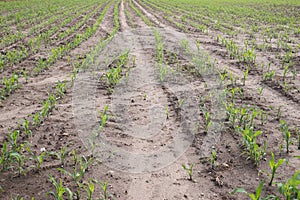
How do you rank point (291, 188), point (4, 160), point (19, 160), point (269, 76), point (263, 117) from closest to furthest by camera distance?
point (291, 188)
point (19, 160)
point (4, 160)
point (263, 117)
point (269, 76)

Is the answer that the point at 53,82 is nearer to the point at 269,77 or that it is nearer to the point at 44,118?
the point at 44,118

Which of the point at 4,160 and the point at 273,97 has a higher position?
the point at 273,97

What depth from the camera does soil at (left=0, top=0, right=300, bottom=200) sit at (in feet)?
10.5

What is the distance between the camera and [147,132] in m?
4.34

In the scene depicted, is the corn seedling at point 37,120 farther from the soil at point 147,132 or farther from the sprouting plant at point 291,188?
the sprouting plant at point 291,188

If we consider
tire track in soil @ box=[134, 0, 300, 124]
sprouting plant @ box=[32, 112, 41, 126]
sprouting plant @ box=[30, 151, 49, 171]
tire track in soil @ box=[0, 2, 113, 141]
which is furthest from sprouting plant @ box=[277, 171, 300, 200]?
tire track in soil @ box=[0, 2, 113, 141]

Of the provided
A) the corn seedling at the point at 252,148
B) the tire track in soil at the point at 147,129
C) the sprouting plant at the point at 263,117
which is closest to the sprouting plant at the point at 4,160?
the tire track in soil at the point at 147,129

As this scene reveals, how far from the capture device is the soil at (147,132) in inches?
126

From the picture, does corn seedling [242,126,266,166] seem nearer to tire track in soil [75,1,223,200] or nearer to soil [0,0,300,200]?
soil [0,0,300,200]

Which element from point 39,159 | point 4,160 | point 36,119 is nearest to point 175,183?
point 39,159

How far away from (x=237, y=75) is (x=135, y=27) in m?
7.72

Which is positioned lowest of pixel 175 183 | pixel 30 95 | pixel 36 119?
pixel 175 183

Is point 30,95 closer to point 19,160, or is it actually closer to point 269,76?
point 19,160

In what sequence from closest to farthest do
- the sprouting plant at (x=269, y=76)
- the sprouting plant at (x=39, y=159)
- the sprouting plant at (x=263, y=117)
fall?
the sprouting plant at (x=39, y=159)
the sprouting plant at (x=263, y=117)
the sprouting plant at (x=269, y=76)
